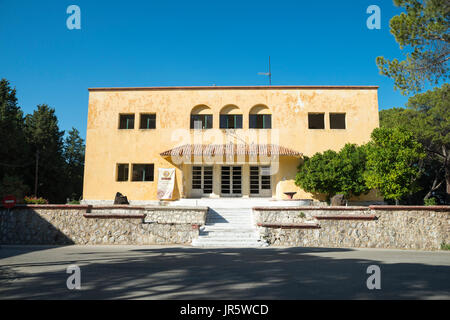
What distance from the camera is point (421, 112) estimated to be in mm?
26688

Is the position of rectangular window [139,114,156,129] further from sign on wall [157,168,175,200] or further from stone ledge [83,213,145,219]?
stone ledge [83,213,145,219]

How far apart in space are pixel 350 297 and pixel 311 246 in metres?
7.76

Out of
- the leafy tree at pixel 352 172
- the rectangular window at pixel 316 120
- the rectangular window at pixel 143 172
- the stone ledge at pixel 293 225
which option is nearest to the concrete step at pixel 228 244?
the stone ledge at pixel 293 225

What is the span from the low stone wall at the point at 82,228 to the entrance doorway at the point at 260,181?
8.95m

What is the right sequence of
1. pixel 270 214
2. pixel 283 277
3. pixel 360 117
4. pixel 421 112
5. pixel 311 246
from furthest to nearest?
pixel 421 112 < pixel 360 117 < pixel 270 214 < pixel 311 246 < pixel 283 277

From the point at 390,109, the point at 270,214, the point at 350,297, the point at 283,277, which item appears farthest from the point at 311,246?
the point at 390,109

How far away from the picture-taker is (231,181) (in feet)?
71.3

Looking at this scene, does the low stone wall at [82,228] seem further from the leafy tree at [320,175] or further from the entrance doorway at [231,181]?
the leafy tree at [320,175]

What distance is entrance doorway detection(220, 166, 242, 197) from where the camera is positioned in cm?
2166

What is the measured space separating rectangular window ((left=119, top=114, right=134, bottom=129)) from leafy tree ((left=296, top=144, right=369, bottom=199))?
41.8 ft

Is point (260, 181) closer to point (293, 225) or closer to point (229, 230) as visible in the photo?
point (229, 230)

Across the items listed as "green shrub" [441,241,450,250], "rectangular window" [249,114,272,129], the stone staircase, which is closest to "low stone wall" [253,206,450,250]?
"green shrub" [441,241,450,250]

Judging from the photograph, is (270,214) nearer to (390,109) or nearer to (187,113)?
(187,113)

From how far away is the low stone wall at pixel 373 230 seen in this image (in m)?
12.9
